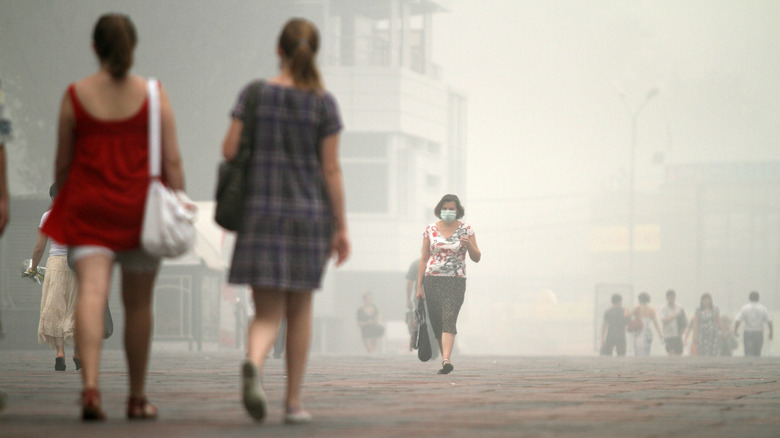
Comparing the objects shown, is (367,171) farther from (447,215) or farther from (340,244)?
(340,244)

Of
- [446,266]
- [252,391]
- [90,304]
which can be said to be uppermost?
[446,266]

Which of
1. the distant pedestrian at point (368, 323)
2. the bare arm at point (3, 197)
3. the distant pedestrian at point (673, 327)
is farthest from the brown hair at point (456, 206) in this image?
the distant pedestrian at point (368, 323)

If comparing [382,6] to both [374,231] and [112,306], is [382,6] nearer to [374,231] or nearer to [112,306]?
[374,231]

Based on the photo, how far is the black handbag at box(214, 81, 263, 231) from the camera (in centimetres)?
551

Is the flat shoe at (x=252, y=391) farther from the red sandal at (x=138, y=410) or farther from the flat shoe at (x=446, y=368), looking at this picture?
the flat shoe at (x=446, y=368)

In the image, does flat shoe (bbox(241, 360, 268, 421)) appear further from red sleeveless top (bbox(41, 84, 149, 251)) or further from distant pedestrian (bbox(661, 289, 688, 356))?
distant pedestrian (bbox(661, 289, 688, 356))

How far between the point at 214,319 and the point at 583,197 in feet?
261

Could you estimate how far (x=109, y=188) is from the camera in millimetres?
5516

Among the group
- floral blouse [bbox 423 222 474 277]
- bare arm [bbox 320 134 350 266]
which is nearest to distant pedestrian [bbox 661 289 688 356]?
floral blouse [bbox 423 222 474 277]

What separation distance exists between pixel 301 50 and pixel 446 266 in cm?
726

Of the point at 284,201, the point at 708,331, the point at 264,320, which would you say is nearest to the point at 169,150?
the point at 284,201

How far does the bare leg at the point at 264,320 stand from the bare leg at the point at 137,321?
489 millimetres

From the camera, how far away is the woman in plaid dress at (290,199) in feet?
18.0

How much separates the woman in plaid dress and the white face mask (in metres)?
6.98
